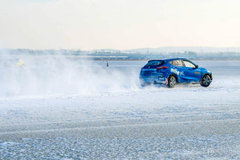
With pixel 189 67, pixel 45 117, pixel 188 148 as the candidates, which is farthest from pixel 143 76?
pixel 188 148

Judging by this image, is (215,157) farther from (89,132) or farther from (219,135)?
(89,132)

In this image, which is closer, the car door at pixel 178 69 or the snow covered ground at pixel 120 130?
the snow covered ground at pixel 120 130

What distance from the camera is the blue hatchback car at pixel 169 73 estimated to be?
16484 mm

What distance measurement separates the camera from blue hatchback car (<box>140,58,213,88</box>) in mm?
16484

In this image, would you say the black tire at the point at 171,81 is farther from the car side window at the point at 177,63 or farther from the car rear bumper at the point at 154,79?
the car side window at the point at 177,63

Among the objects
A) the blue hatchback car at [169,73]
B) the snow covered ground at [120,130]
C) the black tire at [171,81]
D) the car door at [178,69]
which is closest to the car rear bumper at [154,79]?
the blue hatchback car at [169,73]

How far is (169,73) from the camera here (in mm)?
16547

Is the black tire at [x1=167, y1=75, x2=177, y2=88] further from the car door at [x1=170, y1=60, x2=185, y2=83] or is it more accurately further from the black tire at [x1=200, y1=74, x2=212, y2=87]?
the black tire at [x1=200, y1=74, x2=212, y2=87]

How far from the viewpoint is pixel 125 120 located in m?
8.43

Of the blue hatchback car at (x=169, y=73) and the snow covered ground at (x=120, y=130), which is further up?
the blue hatchback car at (x=169, y=73)

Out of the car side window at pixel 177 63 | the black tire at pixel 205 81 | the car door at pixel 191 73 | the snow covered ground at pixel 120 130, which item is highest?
the car side window at pixel 177 63

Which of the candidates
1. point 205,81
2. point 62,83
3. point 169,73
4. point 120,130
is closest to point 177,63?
point 169,73

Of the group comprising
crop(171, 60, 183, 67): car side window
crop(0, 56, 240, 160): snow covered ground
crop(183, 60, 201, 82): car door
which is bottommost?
crop(0, 56, 240, 160): snow covered ground

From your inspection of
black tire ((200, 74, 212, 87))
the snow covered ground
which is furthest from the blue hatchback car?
the snow covered ground
